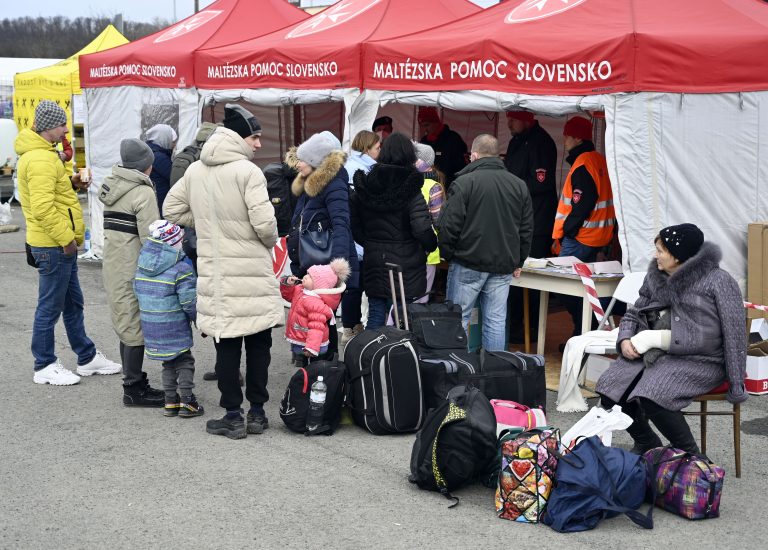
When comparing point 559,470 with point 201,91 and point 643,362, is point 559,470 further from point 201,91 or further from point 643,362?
point 201,91

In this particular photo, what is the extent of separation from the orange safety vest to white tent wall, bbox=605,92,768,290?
21.1 inches

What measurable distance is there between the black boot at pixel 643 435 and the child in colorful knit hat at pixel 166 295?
2564 millimetres

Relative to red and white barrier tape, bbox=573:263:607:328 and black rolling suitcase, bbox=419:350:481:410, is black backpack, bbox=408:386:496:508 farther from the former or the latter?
red and white barrier tape, bbox=573:263:607:328

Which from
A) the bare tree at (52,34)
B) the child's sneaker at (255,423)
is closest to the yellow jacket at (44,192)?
the child's sneaker at (255,423)

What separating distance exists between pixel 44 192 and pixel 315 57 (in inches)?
130

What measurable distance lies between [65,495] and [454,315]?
100 inches

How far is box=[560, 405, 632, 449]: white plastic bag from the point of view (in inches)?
187

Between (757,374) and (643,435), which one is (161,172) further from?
(757,374)

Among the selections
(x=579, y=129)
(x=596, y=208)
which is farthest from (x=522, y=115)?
(x=596, y=208)

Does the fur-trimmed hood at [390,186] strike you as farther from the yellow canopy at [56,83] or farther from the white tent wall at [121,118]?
the yellow canopy at [56,83]

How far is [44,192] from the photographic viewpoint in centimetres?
635

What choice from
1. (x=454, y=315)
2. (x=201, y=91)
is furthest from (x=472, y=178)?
(x=201, y=91)

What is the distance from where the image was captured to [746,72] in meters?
6.65

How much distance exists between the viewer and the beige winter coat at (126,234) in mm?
6051
